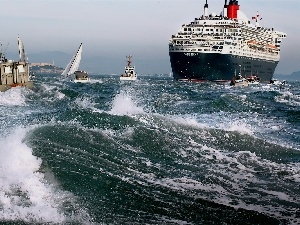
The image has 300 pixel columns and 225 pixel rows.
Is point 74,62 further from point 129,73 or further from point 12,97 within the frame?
point 12,97

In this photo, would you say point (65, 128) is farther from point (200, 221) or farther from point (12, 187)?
point (200, 221)

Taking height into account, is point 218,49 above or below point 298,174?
above

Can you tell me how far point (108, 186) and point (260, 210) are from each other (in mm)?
4811

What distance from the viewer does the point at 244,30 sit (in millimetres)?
119688

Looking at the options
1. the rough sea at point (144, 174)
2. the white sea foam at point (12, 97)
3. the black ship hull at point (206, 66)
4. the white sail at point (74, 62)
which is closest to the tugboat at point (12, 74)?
the white sea foam at point (12, 97)

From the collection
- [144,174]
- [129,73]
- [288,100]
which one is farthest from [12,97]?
[129,73]

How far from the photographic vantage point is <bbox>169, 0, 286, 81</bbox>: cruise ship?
353 feet

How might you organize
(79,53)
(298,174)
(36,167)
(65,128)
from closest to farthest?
1. (36,167)
2. (298,174)
3. (65,128)
4. (79,53)

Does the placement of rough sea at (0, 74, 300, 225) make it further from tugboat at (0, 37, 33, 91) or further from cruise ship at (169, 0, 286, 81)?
cruise ship at (169, 0, 286, 81)

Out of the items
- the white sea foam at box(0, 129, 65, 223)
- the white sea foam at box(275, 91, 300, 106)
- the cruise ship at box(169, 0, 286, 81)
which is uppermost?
the cruise ship at box(169, 0, 286, 81)

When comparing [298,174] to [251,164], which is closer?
[298,174]

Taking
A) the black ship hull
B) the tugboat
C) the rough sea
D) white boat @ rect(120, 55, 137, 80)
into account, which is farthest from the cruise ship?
the rough sea

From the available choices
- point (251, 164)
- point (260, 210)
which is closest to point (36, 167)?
point (260, 210)

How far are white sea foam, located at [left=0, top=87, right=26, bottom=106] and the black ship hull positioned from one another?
204ft
